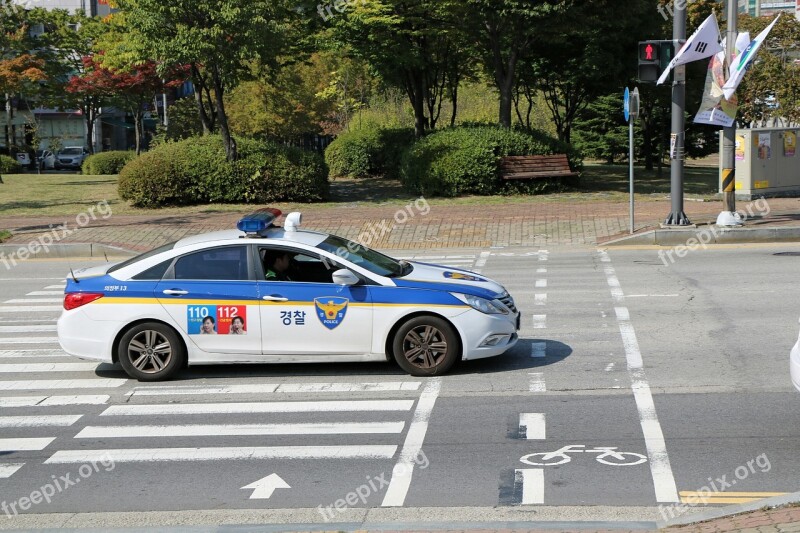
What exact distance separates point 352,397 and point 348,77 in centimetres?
4382

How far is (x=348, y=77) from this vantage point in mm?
51969

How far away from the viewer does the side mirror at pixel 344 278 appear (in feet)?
33.0

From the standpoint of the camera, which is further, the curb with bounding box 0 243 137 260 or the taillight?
the curb with bounding box 0 243 137 260

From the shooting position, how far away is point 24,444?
8531mm

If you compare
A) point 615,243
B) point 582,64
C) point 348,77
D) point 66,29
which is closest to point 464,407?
point 615,243

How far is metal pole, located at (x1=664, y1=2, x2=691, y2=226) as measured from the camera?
20266 mm

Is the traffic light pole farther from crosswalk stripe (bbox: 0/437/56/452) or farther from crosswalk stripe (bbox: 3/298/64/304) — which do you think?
crosswalk stripe (bbox: 0/437/56/452)

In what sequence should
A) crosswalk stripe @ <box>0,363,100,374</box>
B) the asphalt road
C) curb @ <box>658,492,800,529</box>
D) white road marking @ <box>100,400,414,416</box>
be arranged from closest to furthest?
curb @ <box>658,492,800,529</box>, the asphalt road, white road marking @ <box>100,400,414,416</box>, crosswalk stripe @ <box>0,363,100,374</box>

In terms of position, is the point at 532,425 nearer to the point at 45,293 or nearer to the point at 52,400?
the point at 52,400

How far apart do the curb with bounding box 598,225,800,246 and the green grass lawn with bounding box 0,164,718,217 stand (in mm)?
6903

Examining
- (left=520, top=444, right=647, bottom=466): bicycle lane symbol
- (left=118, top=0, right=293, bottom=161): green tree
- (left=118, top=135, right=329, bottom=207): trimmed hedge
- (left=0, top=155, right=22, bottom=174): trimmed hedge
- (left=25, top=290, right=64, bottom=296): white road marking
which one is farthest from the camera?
(left=0, top=155, right=22, bottom=174): trimmed hedge

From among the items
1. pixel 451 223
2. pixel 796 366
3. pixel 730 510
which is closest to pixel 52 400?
pixel 730 510

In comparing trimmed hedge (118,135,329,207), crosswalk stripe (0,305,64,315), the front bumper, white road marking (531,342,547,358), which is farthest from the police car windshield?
trimmed hedge (118,135,329,207)

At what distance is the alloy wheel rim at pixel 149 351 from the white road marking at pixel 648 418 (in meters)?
4.72
